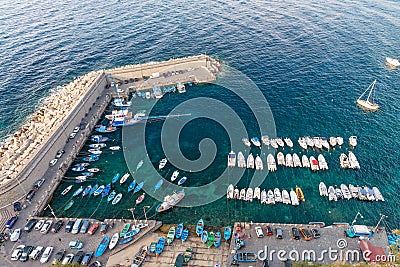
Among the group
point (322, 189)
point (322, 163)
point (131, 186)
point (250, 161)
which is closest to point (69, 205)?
point (131, 186)

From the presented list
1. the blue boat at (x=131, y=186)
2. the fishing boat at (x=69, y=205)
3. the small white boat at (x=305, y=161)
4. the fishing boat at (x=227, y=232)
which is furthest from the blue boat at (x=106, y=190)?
the small white boat at (x=305, y=161)

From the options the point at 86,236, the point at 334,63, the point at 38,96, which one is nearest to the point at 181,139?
the point at 86,236

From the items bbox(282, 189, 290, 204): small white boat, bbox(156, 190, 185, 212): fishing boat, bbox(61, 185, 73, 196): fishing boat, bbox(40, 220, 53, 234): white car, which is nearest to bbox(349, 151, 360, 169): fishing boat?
bbox(282, 189, 290, 204): small white boat

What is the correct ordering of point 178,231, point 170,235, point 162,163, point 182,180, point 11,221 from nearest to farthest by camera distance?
point 170,235, point 178,231, point 11,221, point 182,180, point 162,163

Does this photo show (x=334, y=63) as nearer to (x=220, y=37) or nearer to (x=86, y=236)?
(x=220, y=37)

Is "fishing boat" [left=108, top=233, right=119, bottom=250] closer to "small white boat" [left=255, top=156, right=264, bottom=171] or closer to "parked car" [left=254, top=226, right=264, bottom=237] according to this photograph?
"parked car" [left=254, top=226, right=264, bottom=237]

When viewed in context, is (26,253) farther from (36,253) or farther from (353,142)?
(353,142)

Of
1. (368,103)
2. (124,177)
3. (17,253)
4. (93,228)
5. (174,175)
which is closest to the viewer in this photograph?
(17,253)
